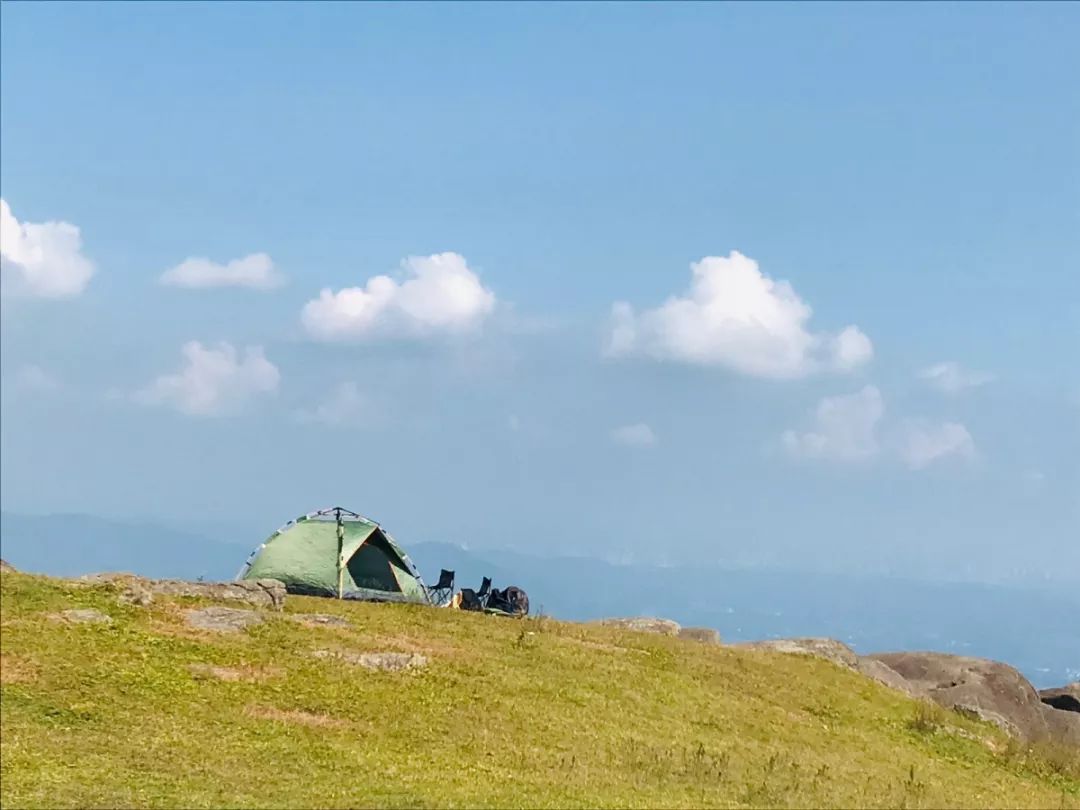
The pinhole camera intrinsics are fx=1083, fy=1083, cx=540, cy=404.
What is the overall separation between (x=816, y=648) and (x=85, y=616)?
34.1 metres

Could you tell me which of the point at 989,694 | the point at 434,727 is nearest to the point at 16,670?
the point at 434,727

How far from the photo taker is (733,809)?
2481 cm

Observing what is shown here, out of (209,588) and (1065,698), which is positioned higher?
(209,588)

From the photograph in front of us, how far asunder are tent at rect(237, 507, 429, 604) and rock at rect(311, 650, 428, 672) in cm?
1430

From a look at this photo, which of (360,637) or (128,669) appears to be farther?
(360,637)

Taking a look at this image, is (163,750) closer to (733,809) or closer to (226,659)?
(226,659)

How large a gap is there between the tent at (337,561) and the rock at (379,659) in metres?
14.3

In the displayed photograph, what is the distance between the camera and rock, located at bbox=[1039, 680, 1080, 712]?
5931 cm

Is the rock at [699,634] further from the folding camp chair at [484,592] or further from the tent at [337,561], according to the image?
the tent at [337,561]

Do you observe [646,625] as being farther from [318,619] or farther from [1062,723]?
[1062,723]

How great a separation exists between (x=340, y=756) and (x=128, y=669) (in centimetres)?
734

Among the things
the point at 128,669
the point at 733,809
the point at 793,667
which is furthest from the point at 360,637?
the point at 793,667

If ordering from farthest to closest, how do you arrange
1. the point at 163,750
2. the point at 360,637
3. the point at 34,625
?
the point at 360,637
the point at 34,625
the point at 163,750

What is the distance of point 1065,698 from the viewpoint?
5978 cm
